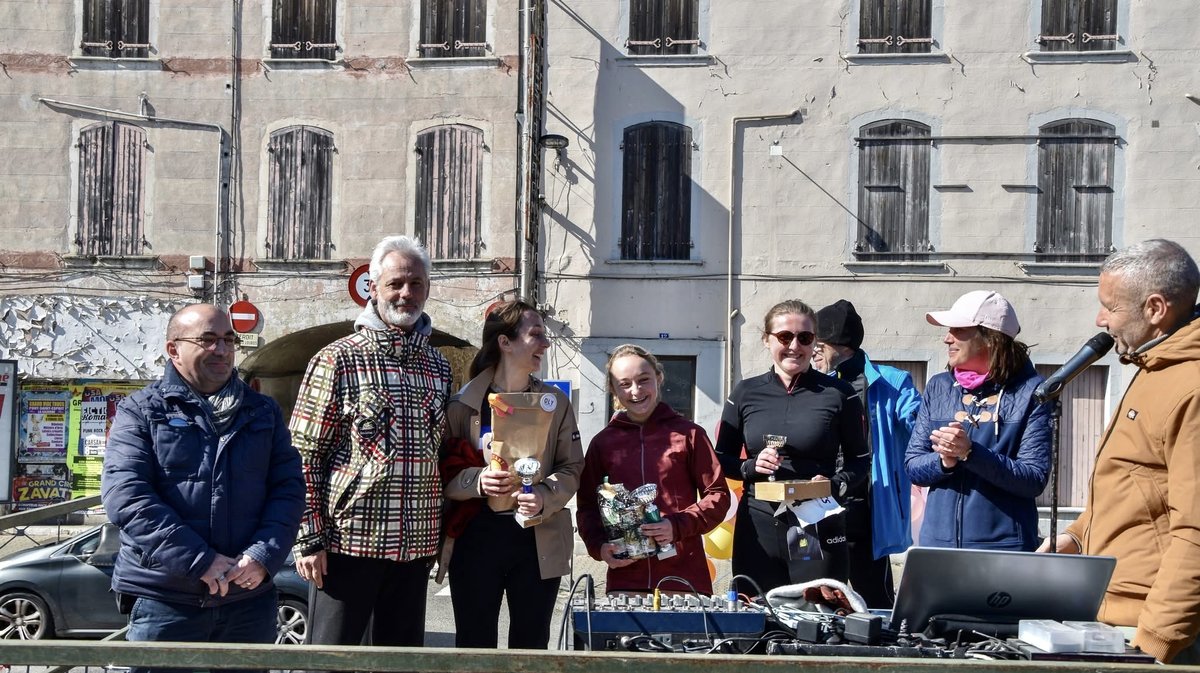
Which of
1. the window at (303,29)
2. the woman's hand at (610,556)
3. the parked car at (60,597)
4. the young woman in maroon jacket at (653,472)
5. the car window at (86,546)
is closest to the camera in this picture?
the woman's hand at (610,556)

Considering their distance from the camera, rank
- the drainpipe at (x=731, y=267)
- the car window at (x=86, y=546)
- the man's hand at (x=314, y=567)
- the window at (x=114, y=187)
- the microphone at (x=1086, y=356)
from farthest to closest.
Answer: the window at (x=114, y=187) → the drainpipe at (x=731, y=267) → the car window at (x=86, y=546) → the man's hand at (x=314, y=567) → the microphone at (x=1086, y=356)

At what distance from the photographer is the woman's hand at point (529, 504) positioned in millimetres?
Answer: 4250

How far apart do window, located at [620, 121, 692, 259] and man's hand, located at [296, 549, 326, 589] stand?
39.2 feet

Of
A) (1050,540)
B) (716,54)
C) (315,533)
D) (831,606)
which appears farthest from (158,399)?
(716,54)

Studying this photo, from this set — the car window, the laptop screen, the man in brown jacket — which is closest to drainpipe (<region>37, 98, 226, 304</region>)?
the car window

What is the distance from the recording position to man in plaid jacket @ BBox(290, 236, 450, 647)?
4.11 metres

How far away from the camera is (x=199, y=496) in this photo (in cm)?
392

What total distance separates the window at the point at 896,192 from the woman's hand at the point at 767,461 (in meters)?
11.1

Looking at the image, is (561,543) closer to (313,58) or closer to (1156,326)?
(1156,326)

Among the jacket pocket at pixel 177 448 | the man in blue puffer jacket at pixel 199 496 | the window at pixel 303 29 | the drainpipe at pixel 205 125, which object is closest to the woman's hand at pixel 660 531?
the man in blue puffer jacket at pixel 199 496

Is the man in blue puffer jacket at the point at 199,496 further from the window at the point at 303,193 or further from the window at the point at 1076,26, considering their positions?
the window at the point at 1076,26

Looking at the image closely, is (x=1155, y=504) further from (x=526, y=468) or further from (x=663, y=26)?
(x=663, y=26)

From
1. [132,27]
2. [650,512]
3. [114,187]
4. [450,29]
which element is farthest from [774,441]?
[132,27]

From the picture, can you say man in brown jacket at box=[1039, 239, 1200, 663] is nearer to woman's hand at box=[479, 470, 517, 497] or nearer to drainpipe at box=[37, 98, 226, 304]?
woman's hand at box=[479, 470, 517, 497]
